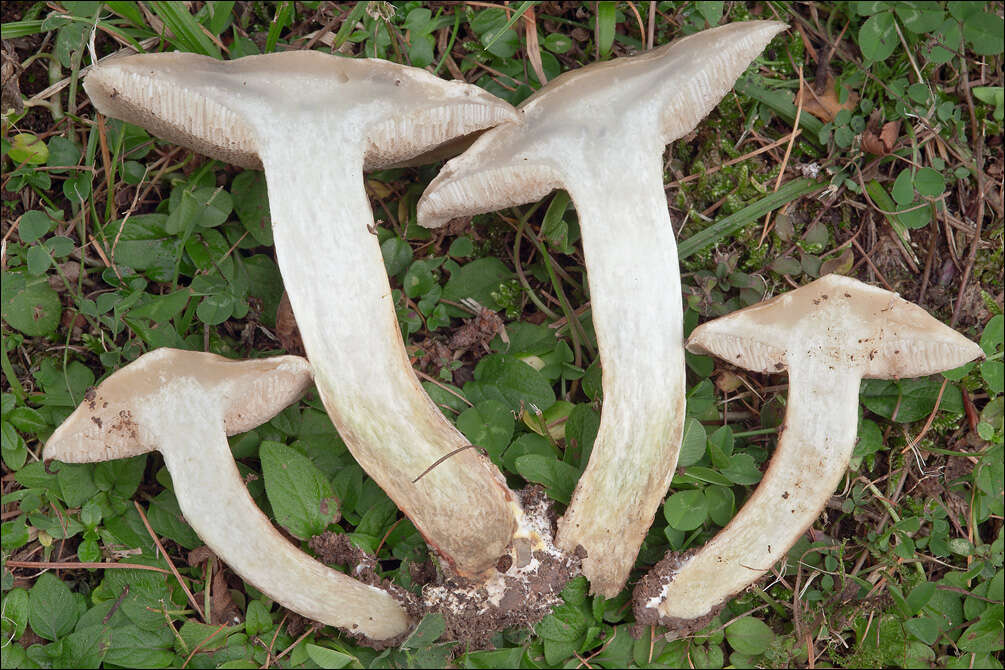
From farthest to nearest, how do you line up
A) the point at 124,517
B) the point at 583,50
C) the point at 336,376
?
the point at 583,50 → the point at 124,517 → the point at 336,376

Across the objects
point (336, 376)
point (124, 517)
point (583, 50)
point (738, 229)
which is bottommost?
point (124, 517)

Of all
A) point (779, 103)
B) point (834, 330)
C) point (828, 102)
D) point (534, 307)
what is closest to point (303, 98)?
point (534, 307)

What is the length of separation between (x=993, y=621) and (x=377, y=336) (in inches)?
107

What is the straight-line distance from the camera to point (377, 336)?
2748mm

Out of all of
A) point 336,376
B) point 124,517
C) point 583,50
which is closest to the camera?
point 336,376

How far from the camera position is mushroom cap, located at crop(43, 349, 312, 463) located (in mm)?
2734

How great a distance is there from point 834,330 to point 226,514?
2273 millimetres

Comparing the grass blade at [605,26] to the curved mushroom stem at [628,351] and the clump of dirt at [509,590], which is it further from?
the clump of dirt at [509,590]

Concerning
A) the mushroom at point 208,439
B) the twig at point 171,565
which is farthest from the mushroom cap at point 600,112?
the twig at point 171,565

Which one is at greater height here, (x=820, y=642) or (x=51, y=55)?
(x=51, y=55)

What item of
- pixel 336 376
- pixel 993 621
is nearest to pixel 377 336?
pixel 336 376

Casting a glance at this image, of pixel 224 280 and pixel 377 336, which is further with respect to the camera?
pixel 224 280

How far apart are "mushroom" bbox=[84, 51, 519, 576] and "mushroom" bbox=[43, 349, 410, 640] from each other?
9.8 inches

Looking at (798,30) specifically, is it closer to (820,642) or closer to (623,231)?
(623,231)
